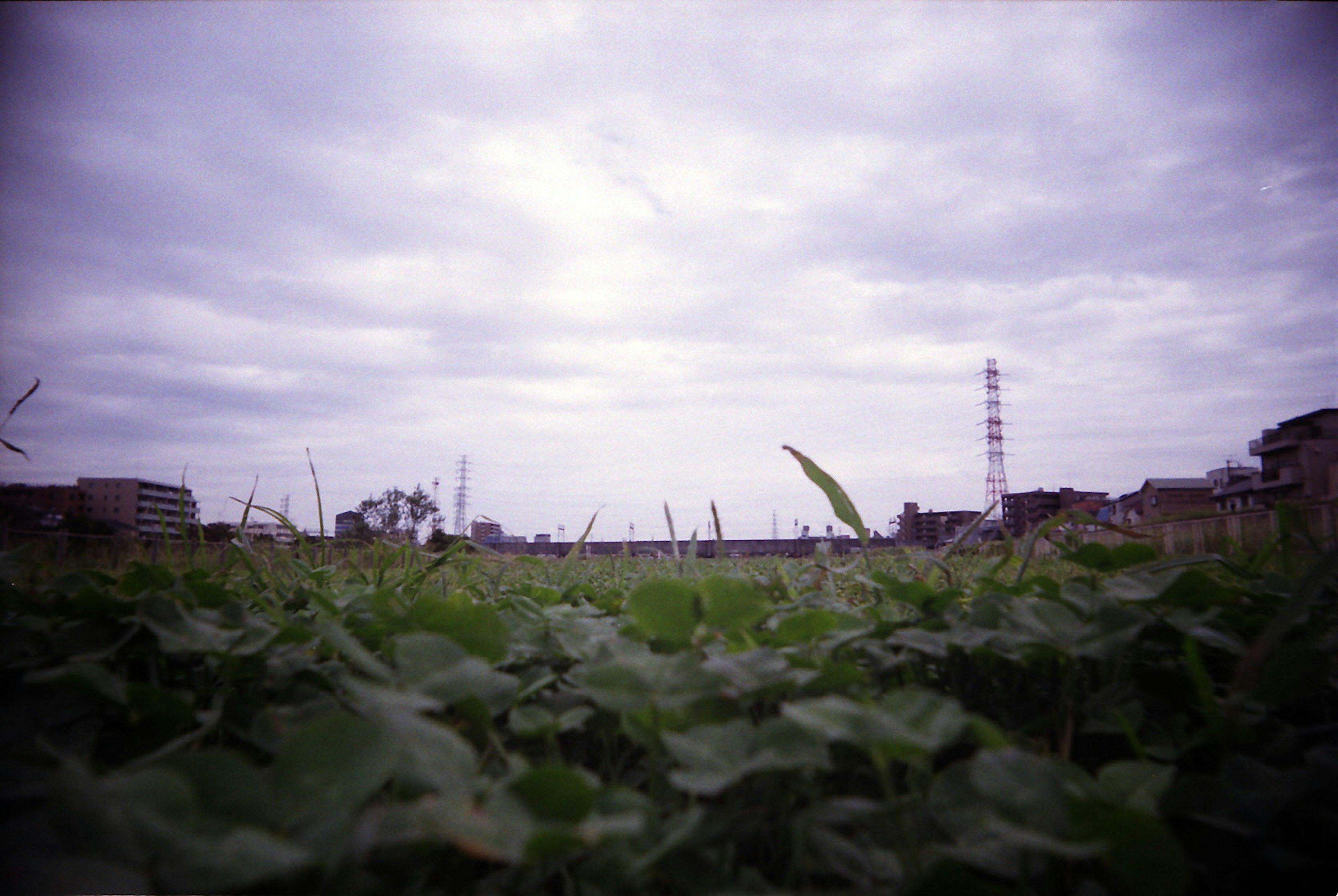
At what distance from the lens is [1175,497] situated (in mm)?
3223

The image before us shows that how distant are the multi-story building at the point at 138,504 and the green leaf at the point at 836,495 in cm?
179

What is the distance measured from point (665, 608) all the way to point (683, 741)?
0.22 m

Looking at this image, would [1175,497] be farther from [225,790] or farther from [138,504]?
[138,504]

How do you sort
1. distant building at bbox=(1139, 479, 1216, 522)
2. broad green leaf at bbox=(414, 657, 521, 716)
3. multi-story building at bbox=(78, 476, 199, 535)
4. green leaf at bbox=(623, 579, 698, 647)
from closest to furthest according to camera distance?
broad green leaf at bbox=(414, 657, 521, 716)
green leaf at bbox=(623, 579, 698, 647)
multi-story building at bbox=(78, 476, 199, 535)
distant building at bbox=(1139, 479, 1216, 522)

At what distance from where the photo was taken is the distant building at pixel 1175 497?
8.50 ft

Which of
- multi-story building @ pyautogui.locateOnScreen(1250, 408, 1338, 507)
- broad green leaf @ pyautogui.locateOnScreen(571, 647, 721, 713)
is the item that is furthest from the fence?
broad green leaf @ pyautogui.locateOnScreen(571, 647, 721, 713)

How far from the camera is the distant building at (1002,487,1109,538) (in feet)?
8.16

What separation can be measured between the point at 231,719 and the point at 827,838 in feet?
2.35

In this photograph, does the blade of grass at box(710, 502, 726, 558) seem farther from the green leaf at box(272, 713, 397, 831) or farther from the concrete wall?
the green leaf at box(272, 713, 397, 831)

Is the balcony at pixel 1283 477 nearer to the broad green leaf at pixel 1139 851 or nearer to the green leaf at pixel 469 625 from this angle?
the broad green leaf at pixel 1139 851

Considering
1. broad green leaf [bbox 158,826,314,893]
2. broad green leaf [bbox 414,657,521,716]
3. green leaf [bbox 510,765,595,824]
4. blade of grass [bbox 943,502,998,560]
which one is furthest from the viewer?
blade of grass [bbox 943,502,998,560]

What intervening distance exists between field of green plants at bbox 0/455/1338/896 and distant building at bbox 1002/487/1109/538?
82 centimetres

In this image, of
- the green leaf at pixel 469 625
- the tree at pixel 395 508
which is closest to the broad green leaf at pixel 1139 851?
the green leaf at pixel 469 625

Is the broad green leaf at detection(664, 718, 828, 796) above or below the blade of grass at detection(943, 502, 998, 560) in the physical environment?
below
